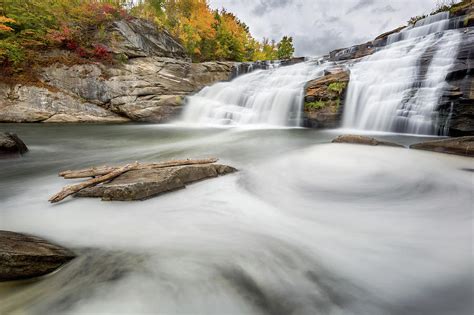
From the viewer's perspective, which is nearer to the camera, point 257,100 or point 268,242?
point 268,242

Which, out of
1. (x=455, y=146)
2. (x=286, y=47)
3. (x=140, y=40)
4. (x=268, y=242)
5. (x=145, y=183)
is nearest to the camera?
(x=268, y=242)

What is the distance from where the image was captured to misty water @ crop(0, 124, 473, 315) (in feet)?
4.97

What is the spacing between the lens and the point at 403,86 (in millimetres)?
7711

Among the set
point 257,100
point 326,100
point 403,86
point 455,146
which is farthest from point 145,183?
point 257,100

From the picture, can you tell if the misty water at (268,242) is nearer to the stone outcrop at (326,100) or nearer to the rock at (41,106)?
the stone outcrop at (326,100)

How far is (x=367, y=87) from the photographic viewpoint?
873 centimetres

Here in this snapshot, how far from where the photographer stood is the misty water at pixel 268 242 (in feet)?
4.97

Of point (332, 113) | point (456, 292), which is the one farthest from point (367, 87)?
point (456, 292)

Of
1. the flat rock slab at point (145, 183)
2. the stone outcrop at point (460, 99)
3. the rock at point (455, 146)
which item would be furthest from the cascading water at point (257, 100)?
the flat rock slab at point (145, 183)

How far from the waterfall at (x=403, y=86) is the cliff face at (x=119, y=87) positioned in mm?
9356

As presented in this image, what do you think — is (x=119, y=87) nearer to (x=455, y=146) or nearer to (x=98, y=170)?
(x=98, y=170)

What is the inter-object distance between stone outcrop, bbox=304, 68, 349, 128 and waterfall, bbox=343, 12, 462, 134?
0.98 feet

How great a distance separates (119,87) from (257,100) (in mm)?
8015

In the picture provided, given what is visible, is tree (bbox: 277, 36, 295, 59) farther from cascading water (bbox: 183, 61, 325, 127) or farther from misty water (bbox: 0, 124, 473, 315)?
misty water (bbox: 0, 124, 473, 315)
